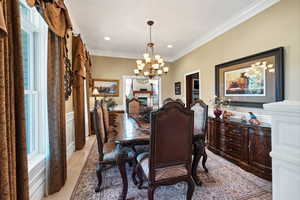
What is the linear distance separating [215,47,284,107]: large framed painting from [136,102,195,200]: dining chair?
199cm

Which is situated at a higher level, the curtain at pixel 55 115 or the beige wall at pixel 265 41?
the beige wall at pixel 265 41

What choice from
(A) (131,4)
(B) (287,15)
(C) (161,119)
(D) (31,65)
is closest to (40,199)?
(D) (31,65)

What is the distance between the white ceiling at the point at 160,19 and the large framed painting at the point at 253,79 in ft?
2.95

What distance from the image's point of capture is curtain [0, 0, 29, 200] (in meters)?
0.87

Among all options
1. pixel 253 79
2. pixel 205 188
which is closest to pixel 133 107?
pixel 205 188

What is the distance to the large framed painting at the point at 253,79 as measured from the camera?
Answer: 7.76 feet

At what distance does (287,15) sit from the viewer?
225cm

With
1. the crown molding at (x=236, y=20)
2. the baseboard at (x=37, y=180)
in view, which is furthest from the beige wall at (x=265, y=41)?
the baseboard at (x=37, y=180)

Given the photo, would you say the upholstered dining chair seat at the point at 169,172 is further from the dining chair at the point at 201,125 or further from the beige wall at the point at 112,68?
the beige wall at the point at 112,68

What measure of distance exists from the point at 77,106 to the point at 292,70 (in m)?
4.06

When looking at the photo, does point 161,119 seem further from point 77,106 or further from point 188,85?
point 188,85

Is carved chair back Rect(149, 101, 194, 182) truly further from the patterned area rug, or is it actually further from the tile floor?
the tile floor

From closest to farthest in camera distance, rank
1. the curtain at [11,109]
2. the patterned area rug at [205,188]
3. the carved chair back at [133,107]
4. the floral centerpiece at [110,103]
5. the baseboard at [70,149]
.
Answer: the curtain at [11,109], the patterned area rug at [205,188], the baseboard at [70,149], the carved chair back at [133,107], the floral centerpiece at [110,103]

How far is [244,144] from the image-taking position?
2.49 m
